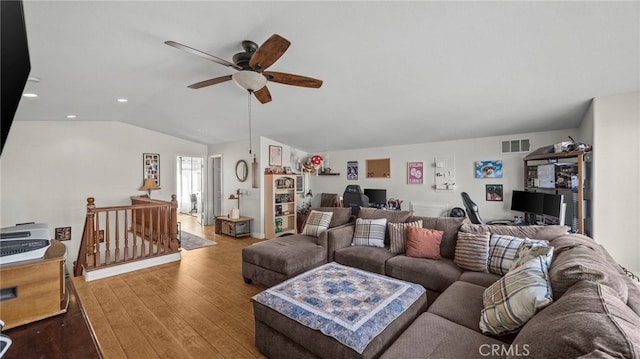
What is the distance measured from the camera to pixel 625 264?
281cm

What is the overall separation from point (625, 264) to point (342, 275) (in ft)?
10.4

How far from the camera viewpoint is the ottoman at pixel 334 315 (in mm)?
1467

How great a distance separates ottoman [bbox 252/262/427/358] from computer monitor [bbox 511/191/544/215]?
285 cm

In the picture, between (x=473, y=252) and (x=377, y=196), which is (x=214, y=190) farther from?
(x=473, y=252)

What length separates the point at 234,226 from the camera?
5.64 meters

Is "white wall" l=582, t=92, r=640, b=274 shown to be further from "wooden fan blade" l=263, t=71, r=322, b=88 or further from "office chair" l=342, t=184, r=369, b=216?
"wooden fan blade" l=263, t=71, r=322, b=88

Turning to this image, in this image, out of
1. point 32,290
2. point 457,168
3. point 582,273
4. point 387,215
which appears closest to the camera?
point 32,290

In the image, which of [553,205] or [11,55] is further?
[553,205]

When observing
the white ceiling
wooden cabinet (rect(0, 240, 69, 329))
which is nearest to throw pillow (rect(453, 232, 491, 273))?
the white ceiling

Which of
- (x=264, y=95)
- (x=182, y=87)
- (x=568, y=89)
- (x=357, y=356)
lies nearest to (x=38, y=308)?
(x=357, y=356)

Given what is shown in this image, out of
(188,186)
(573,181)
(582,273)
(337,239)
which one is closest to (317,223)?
(337,239)

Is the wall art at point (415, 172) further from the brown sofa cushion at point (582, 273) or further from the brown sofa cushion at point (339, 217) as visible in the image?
the brown sofa cushion at point (582, 273)

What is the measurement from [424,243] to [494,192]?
8.18ft

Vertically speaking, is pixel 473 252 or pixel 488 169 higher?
pixel 488 169
